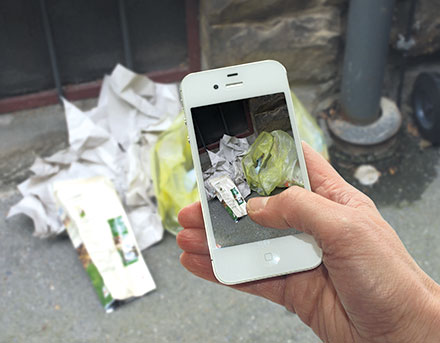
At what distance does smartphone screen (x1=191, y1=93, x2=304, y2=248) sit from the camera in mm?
1267

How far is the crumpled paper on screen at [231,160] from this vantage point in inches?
49.8

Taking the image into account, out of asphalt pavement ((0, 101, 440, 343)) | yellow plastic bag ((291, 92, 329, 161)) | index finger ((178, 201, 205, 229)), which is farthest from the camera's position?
yellow plastic bag ((291, 92, 329, 161))

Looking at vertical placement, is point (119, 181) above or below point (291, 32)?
below

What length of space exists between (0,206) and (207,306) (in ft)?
3.73

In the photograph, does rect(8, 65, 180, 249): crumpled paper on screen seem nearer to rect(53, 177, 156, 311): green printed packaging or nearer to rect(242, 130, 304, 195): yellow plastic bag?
rect(53, 177, 156, 311): green printed packaging

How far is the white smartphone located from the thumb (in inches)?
2.9

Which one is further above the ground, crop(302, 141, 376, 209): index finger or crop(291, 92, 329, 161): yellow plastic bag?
crop(302, 141, 376, 209): index finger

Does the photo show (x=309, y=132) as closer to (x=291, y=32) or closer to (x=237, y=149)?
(x=291, y=32)

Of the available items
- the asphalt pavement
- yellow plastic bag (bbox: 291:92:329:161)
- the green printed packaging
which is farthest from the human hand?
yellow plastic bag (bbox: 291:92:329:161)

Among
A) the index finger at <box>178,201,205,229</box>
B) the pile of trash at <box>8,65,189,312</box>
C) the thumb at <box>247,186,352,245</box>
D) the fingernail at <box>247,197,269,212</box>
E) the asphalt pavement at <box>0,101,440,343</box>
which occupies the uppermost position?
the thumb at <box>247,186,352,245</box>

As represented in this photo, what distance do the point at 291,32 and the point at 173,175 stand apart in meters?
0.92

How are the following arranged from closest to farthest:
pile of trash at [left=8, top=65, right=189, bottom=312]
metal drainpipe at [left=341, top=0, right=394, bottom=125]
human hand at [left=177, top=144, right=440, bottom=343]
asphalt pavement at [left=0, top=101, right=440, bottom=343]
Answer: human hand at [left=177, top=144, right=440, bottom=343]
asphalt pavement at [left=0, top=101, right=440, bottom=343]
pile of trash at [left=8, top=65, right=189, bottom=312]
metal drainpipe at [left=341, top=0, right=394, bottom=125]

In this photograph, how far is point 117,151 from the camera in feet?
8.11

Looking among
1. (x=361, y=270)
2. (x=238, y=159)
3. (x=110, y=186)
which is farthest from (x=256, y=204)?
(x=110, y=186)
